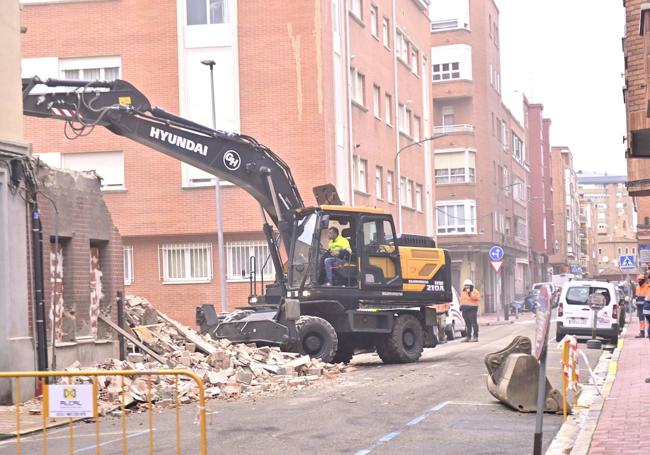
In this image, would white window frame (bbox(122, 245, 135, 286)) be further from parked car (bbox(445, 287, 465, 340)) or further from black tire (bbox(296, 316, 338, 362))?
black tire (bbox(296, 316, 338, 362))

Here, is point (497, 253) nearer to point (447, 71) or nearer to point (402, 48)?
point (402, 48)

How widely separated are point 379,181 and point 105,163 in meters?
10.9

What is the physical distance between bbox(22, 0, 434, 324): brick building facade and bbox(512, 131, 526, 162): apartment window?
46759mm

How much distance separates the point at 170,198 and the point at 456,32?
123ft

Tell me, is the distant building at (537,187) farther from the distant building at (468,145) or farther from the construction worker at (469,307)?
the construction worker at (469,307)

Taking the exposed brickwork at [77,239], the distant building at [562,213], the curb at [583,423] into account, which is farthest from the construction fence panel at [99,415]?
the distant building at [562,213]

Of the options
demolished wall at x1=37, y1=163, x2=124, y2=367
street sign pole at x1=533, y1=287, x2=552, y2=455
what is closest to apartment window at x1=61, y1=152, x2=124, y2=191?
demolished wall at x1=37, y1=163, x2=124, y2=367

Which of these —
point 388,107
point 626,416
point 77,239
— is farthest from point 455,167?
point 626,416

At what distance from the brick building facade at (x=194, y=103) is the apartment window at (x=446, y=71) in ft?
106

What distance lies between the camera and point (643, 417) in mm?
12797

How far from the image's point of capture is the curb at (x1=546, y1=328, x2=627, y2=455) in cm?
1084

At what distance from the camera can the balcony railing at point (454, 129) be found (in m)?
68.9

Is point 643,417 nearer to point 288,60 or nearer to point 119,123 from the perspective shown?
point 119,123

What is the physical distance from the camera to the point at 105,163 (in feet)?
122
